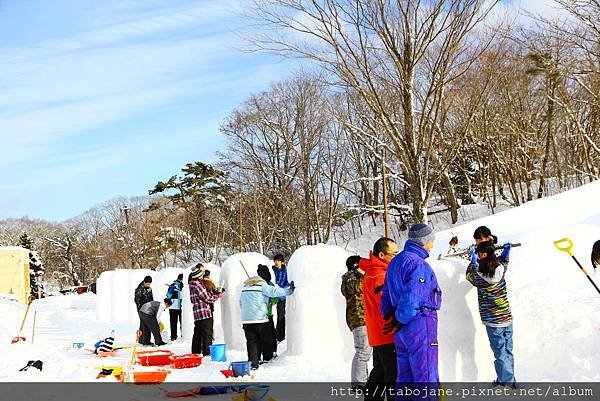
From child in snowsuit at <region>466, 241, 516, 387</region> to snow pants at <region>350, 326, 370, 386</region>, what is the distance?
1.29 m

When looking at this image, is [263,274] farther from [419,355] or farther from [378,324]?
[419,355]

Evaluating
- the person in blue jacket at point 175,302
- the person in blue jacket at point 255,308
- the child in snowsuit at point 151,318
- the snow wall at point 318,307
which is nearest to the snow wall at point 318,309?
the snow wall at point 318,307

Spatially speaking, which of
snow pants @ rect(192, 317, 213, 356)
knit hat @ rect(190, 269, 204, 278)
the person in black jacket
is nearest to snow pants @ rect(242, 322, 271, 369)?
snow pants @ rect(192, 317, 213, 356)

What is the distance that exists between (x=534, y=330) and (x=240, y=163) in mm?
34215

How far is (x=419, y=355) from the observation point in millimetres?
5152

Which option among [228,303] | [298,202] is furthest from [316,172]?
[228,303]

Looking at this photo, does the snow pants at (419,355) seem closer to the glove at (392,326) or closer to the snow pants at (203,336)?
the glove at (392,326)

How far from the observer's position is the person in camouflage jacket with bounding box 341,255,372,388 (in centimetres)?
717

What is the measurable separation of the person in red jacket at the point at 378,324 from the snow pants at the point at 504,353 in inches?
57.4

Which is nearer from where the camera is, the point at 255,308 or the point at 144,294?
the point at 255,308

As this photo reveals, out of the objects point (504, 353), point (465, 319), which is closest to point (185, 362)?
point (465, 319)

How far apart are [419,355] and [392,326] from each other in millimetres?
455

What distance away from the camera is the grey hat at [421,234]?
5430 millimetres

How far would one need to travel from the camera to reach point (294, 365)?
952 centimetres
